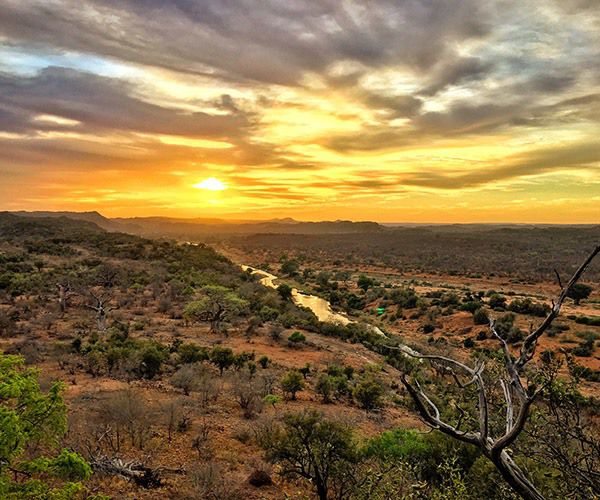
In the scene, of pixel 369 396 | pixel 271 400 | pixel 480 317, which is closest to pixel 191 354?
pixel 271 400

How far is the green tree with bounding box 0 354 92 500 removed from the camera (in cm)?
672

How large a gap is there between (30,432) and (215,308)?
111 ft

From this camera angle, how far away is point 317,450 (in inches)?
450

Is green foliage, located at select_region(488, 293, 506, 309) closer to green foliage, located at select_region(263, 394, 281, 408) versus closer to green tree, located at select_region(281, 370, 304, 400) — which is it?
green tree, located at select_region(281, 370, 304, 400)

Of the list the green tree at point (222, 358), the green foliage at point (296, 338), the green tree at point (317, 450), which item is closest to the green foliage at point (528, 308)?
the green foliage at point (296, 338)

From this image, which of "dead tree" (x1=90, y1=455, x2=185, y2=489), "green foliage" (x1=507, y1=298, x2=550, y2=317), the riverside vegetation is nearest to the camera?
the riverside vegetation

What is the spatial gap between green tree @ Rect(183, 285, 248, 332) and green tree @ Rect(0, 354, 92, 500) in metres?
29.4

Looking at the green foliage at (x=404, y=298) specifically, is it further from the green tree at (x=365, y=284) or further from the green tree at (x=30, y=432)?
the green tree at (x=30, y=432)

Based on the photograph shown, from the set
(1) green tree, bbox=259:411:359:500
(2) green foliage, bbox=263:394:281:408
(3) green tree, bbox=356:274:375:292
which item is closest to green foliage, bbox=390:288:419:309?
(3) green tree, bbox=356:274:375:292

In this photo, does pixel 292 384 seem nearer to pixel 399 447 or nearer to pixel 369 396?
pixel 369 396

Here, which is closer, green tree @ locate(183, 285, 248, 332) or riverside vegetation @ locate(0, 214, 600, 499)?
riverside vegetation @ locate(0, 214, 600, 499)

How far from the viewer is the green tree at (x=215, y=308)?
1507 inches

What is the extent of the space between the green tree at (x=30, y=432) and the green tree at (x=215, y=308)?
96.6ft

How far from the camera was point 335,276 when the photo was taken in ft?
268
